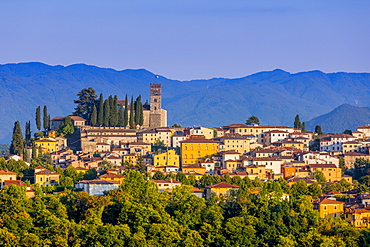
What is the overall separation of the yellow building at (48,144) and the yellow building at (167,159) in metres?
9.82

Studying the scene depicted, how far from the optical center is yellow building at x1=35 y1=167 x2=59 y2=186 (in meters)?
52.6

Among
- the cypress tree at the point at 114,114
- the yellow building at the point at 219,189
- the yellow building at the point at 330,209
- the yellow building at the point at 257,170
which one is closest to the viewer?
the yellow building at the point at 330,209

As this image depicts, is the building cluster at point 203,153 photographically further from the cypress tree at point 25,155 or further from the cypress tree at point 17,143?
the cypress tree at point 17,143

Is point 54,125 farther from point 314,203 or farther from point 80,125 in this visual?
point 314,203

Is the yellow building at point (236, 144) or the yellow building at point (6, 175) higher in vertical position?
the yellow building at point (236, 144)

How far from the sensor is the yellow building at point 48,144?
6581cm

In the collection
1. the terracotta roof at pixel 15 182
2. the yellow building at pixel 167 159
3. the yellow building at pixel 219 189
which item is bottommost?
the yellow building at pixel 219 189

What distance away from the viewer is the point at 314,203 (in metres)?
47.3

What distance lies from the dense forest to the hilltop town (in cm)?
131

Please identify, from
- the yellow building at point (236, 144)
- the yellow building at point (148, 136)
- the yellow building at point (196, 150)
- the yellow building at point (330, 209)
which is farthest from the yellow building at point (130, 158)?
the yellow building at point (330, 209)

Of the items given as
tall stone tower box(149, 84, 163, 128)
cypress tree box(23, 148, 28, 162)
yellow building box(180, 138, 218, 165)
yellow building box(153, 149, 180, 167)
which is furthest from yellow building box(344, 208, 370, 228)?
tall stone tower box(149, 84, 163, 128)

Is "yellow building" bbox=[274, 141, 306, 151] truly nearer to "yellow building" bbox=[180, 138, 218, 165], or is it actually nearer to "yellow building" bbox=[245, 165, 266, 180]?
"yellow building" bbox=[180, 138, 218, 165]

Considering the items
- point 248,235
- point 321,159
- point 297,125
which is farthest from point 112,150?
point 248,235

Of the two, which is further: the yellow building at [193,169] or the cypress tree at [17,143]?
the cypress tree at [17,143]
